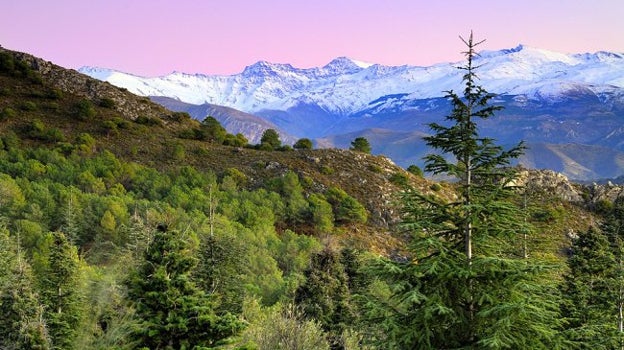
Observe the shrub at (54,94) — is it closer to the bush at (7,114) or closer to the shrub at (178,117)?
the bush at (7,114)

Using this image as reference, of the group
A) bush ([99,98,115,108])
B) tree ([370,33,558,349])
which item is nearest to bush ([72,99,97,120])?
bush ([99,98,115,108])

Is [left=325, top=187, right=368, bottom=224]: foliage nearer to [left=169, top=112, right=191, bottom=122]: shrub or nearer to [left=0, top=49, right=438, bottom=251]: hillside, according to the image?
[left=0, top=49, right=438, bottom=251]: hillside

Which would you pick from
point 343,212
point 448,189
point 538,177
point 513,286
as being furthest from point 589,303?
point 538,177

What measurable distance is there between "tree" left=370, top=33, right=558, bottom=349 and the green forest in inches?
2.3

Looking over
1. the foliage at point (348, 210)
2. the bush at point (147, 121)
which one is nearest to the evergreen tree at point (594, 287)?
the foliage at point (348, 210)

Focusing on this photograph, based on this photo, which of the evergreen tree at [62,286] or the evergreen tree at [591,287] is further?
the evergreen tree at [591,287]

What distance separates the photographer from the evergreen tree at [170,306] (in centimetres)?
1252

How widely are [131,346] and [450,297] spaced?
27.2 feet

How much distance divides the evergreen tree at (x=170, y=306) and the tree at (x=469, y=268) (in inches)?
182

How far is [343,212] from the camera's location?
62.8m

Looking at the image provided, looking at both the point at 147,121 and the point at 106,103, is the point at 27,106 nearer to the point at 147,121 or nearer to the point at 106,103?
the point at 106,103

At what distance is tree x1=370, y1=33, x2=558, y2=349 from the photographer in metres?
11.7

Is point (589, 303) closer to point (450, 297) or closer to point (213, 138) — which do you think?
point (450, 297)

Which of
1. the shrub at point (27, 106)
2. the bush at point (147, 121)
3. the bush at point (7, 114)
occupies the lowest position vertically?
the bush at point (7, 114)
